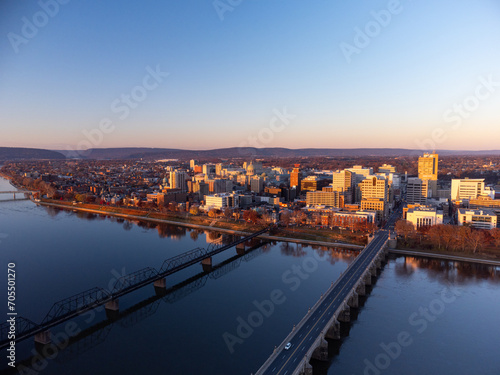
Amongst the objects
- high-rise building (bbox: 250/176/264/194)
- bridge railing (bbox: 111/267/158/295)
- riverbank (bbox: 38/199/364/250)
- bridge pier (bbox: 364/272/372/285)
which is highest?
high-rise building (bbox: 250/176/264/194)

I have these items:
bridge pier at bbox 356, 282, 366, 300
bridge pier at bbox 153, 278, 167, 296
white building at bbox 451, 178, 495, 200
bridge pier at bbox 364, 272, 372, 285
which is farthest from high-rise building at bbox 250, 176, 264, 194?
bridge pier at bbox 356, 282, 366, 300

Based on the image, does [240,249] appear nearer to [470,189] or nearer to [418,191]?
[418,191]

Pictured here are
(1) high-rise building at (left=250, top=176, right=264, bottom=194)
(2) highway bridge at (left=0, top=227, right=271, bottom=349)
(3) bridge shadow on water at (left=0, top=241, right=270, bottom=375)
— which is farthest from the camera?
(1) high-rise building at (left=250, top=176, right=264, bottom=194)

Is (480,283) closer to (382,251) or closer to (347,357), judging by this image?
(382,251)

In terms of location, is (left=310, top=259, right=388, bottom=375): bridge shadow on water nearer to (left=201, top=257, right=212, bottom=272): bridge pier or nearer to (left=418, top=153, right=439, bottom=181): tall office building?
(left=201, top=257, right=212, bottom=272): bridge pier

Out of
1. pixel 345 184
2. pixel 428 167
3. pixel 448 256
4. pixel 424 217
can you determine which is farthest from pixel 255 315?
pixel 428 167

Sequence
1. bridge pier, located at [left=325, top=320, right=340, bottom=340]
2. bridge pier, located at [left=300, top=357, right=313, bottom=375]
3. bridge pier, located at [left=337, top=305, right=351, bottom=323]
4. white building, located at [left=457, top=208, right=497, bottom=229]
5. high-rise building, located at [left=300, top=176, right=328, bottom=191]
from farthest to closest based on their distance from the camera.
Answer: high-rise building, located at [left=300, top=176, right=328, bottom=191], white building, located at [left=457, top=208, right=497, bottom=229], bridge pier, located at [left=337, top=305, right=351, bottom=323], bridge pier, located at [left=325, top=320, right=340, bottom=340], bridge pier, located at [left=300, top=357, right=313, bottom=375]

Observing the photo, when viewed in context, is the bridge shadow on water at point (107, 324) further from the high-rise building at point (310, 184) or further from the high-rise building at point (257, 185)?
the high-rise building at point (257, 185)

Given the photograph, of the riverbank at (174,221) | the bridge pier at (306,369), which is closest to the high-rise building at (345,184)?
the riverbank at (174,221)
